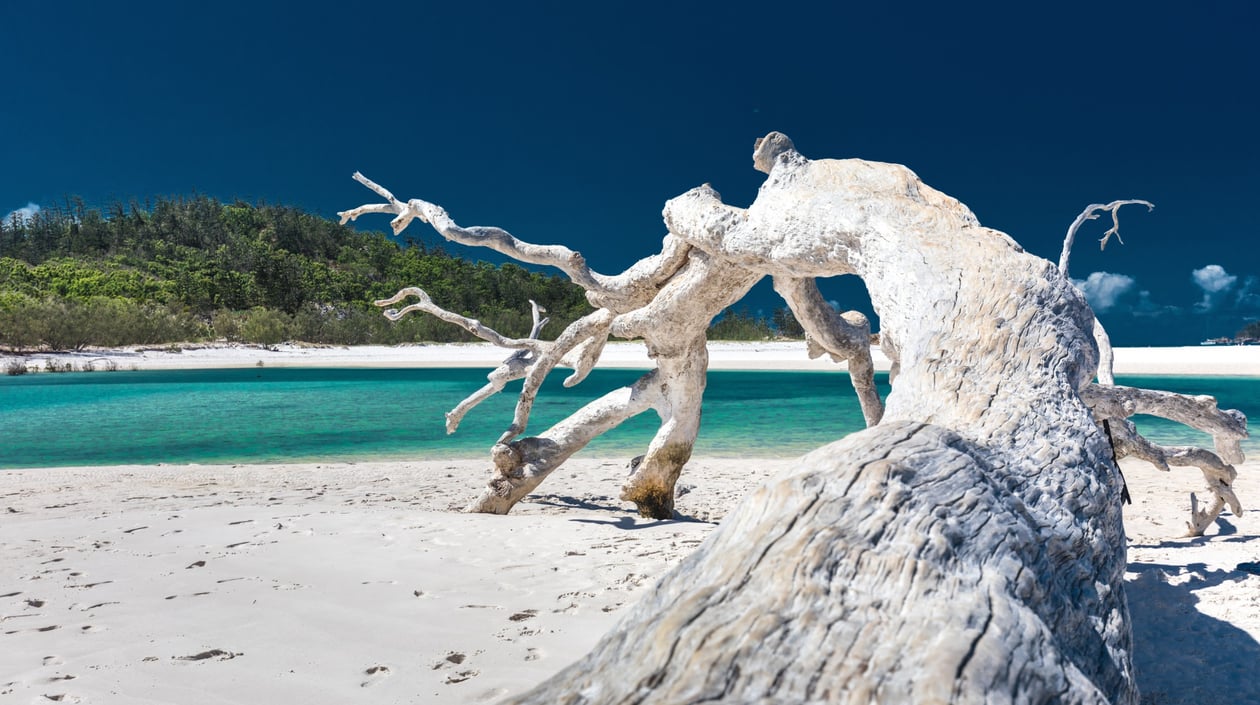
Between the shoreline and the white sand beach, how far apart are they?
81.7 ft

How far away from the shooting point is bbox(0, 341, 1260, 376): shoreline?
29.3 m

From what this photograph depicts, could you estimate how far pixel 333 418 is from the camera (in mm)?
14734

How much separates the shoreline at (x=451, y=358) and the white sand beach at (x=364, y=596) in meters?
24.9

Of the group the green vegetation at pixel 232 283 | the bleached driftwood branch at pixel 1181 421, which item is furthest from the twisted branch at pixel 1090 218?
the green vegetation at pixel 232 283

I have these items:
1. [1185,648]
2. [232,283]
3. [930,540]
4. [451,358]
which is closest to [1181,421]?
[1185,648]

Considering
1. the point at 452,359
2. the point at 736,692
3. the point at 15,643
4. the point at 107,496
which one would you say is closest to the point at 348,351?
the point at 452,359

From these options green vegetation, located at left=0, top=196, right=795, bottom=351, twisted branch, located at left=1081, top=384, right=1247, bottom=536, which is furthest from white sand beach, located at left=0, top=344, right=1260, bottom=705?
green vegetation, located at left=0, top=196, right=795, bottom=351

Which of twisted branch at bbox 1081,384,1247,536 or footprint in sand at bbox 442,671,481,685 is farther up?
twisted branch at bbox 1081,384,1247,536

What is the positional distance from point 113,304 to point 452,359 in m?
16.4

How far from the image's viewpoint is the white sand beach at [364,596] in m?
2.39

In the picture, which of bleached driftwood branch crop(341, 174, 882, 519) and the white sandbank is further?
bleached driftwood branch crop(341, 174, 882, 519)

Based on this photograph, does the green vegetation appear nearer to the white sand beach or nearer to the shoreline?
the shoreline

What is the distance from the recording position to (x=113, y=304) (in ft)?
113

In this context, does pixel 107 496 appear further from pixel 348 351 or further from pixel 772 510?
pixel 348 351
